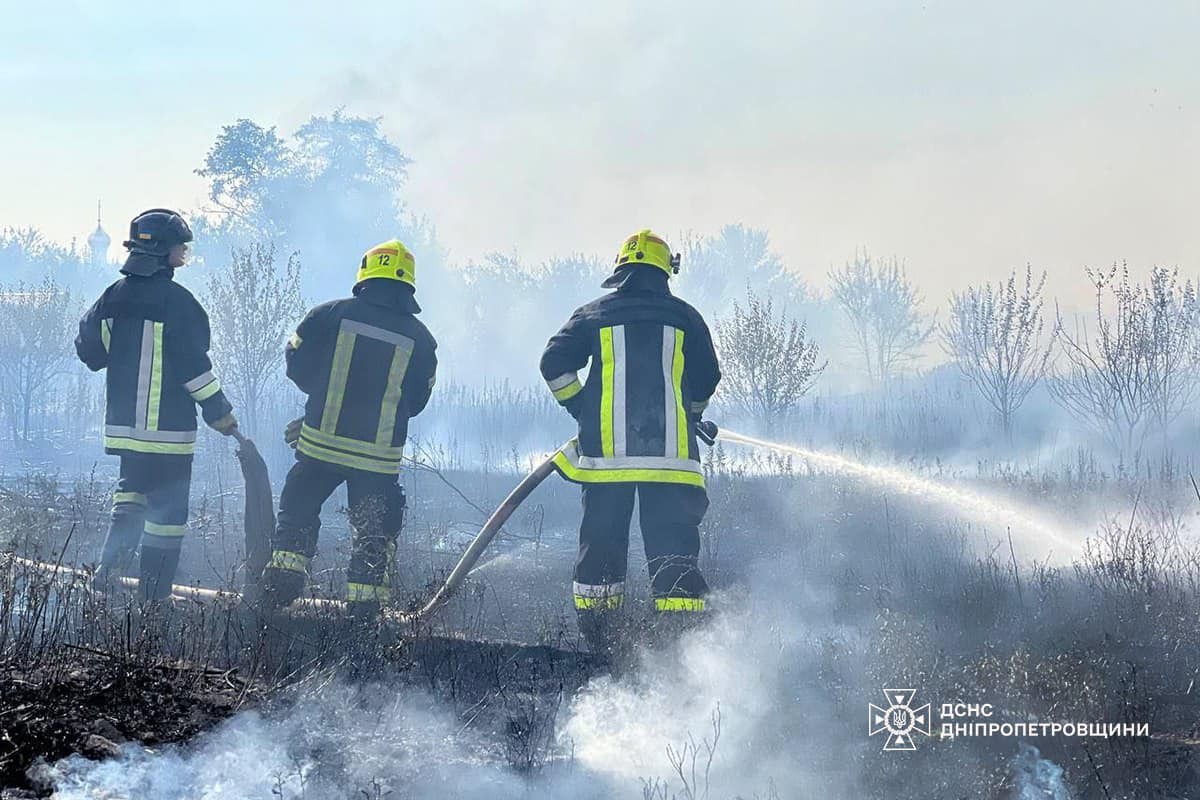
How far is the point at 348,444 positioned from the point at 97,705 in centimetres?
262

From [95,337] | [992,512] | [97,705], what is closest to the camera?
[97,705]

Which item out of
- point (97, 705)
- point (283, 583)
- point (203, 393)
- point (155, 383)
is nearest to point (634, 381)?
point (283, 583)

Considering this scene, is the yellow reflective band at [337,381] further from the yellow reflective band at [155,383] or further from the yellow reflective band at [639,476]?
the yellow reflective band at [639,476]

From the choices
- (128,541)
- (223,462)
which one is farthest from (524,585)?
(223,462)

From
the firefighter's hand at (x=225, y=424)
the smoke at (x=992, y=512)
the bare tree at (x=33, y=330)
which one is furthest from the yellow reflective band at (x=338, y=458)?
the bare tree at (x=33, y=330)

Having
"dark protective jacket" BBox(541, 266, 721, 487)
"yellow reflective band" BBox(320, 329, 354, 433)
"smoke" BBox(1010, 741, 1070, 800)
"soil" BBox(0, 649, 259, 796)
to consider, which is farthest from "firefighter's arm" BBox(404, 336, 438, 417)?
"smoke" BBox(1010, 741, 1070, 800)

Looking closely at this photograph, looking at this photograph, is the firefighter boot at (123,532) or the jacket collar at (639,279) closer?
the jacket collar at (639,279)

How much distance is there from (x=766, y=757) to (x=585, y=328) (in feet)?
8.44

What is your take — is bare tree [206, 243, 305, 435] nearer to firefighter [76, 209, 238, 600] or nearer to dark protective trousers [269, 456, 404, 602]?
firefighter [76, 209, 238, 600]

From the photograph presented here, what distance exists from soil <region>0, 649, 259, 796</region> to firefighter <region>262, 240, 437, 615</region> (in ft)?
5.74

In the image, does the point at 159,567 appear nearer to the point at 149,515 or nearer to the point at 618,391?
the point at 149,515

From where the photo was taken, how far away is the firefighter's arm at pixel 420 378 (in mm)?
6254

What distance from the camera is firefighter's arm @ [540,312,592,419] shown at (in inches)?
226

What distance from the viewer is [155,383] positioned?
614 centimetres
